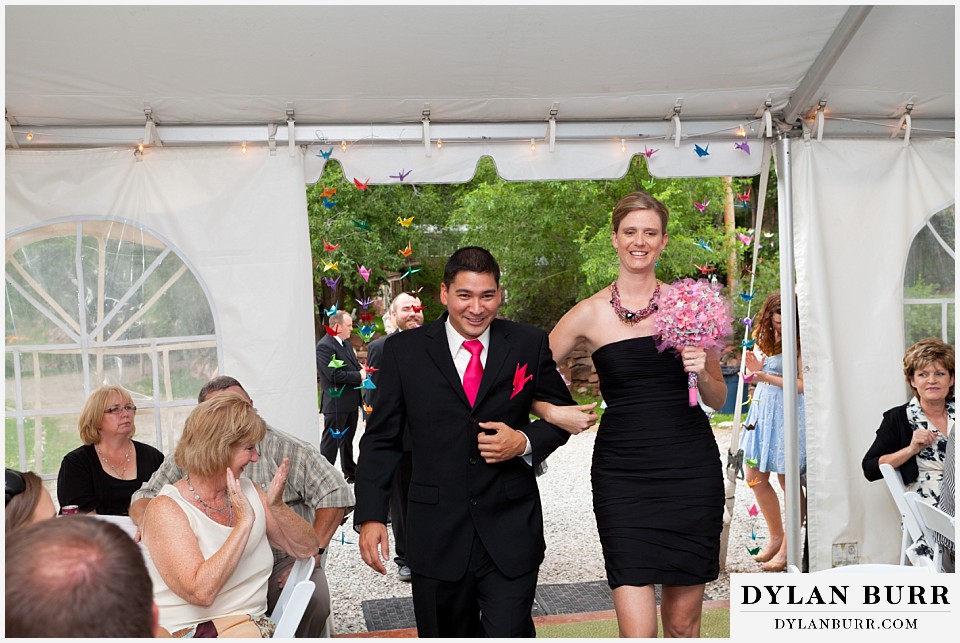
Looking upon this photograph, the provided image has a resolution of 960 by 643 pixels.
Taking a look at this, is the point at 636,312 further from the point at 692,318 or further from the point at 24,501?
the point at 24,501

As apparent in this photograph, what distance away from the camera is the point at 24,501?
118 inches

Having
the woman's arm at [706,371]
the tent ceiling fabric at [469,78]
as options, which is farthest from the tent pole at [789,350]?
the woman's arm at [706,371]

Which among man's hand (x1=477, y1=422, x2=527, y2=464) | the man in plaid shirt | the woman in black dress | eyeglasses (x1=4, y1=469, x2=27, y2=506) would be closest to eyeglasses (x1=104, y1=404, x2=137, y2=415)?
the man in plaid shirt

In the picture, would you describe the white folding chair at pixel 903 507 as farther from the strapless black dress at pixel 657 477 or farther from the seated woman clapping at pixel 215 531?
the seated woman clapping at pixel 215 531

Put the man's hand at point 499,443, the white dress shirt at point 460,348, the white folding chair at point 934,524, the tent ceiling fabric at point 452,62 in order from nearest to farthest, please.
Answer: the man's hand at point 499,443, the white dress shirt at point 460,348, the white folding chair at point 934,524, the tent ceiling fabric at point 452,62

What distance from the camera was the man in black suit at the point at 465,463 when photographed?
3.35m

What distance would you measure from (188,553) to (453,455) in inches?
37.5

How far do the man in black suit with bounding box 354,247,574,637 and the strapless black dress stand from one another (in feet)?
1.27

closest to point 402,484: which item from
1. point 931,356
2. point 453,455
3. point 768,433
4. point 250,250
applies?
point 250,250

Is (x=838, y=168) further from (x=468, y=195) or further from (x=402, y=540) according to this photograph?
(x=468, y=195)

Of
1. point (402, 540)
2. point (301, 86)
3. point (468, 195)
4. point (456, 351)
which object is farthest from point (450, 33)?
point (468, 195)

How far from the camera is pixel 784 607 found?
95.3 inches

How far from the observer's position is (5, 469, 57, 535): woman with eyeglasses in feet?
9.77

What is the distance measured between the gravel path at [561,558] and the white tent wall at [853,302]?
36.6 inches
